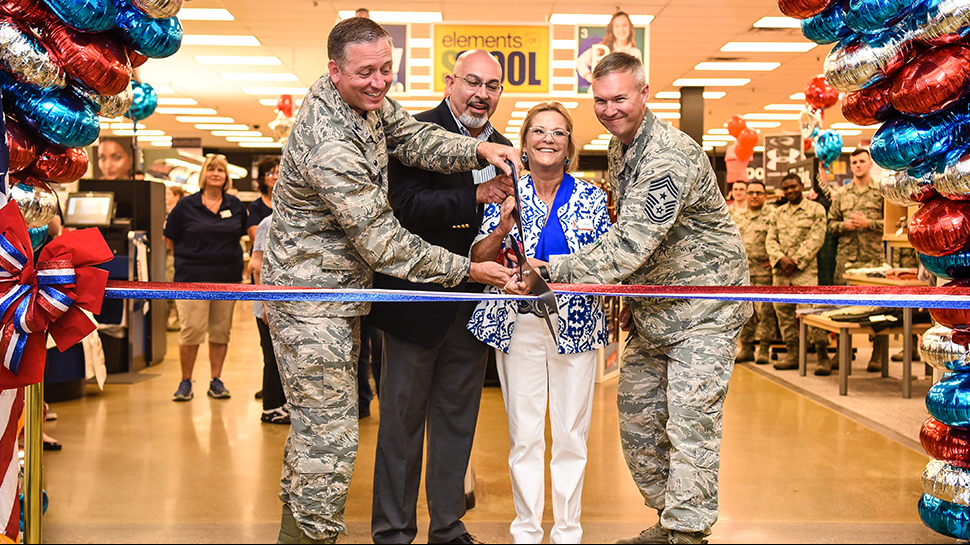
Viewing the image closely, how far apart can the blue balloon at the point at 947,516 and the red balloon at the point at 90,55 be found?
2743mm

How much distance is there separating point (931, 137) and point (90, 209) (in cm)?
584

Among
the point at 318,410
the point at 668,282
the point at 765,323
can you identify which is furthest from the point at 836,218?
the point at 318,410

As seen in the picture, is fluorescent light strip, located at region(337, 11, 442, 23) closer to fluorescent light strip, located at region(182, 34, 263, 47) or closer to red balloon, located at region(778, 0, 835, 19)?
fluorescent light strip, located at region(182, 34, 263, 47)

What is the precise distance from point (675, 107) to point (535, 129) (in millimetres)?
12492

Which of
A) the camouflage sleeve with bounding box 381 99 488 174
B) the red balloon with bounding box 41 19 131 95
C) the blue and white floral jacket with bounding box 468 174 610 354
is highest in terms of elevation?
the red balloon with bounding box 41 19 131 95

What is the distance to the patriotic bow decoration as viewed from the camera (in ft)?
6.06

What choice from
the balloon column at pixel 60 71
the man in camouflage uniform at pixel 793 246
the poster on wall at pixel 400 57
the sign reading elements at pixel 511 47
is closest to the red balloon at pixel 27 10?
the balloon column at pixel 60 71

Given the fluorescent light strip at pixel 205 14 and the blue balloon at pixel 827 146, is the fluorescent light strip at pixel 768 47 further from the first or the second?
the fluorescent light strip at pixel 205 14

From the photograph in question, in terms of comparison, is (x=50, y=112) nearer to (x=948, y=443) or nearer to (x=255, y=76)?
(x=948, y=443)

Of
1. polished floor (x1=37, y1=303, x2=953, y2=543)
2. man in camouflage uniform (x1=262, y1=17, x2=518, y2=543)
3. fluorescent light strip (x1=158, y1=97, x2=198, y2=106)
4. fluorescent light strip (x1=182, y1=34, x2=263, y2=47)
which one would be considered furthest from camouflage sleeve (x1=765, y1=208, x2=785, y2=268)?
fluorescent light strip (x1=158, y1=97, x2=198, y2=106)

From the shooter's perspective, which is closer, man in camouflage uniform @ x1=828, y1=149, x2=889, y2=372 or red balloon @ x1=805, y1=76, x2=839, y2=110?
man in camouflage uniform @ x1=828, y1=149, x2=889, y2=372

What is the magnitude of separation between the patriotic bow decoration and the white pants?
1208mm

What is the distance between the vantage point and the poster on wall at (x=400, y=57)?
Result: 684cm

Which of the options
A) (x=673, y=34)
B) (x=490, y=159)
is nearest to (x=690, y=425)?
(x=490, y=159)
